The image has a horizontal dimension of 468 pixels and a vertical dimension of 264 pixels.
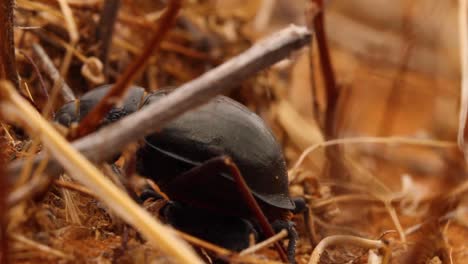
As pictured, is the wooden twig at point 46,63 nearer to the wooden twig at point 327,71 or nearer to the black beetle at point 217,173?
the black beetle at point 217,173

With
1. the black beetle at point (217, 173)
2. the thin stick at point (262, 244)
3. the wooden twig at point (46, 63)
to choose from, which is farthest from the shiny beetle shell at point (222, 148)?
the wooden twig at point (46, 63)

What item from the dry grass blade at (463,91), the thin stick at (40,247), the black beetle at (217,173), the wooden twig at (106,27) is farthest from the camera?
the wooden twig at (106,27)

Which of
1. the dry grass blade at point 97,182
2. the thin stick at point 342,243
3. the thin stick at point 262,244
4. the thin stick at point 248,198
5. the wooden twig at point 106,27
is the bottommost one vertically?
the thin stick at point 342,243

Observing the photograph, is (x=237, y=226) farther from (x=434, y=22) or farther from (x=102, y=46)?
(x=434, y=22)

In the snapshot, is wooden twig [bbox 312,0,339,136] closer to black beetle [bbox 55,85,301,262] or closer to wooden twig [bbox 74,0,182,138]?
black beetle [bbox 55,85,301,262]

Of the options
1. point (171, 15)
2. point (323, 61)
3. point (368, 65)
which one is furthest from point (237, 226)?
point (368, 65)

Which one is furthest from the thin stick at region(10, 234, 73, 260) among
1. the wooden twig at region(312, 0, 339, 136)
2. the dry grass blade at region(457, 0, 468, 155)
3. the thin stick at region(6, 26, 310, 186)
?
the wooden twig at region(312, 0, 339, 136)
